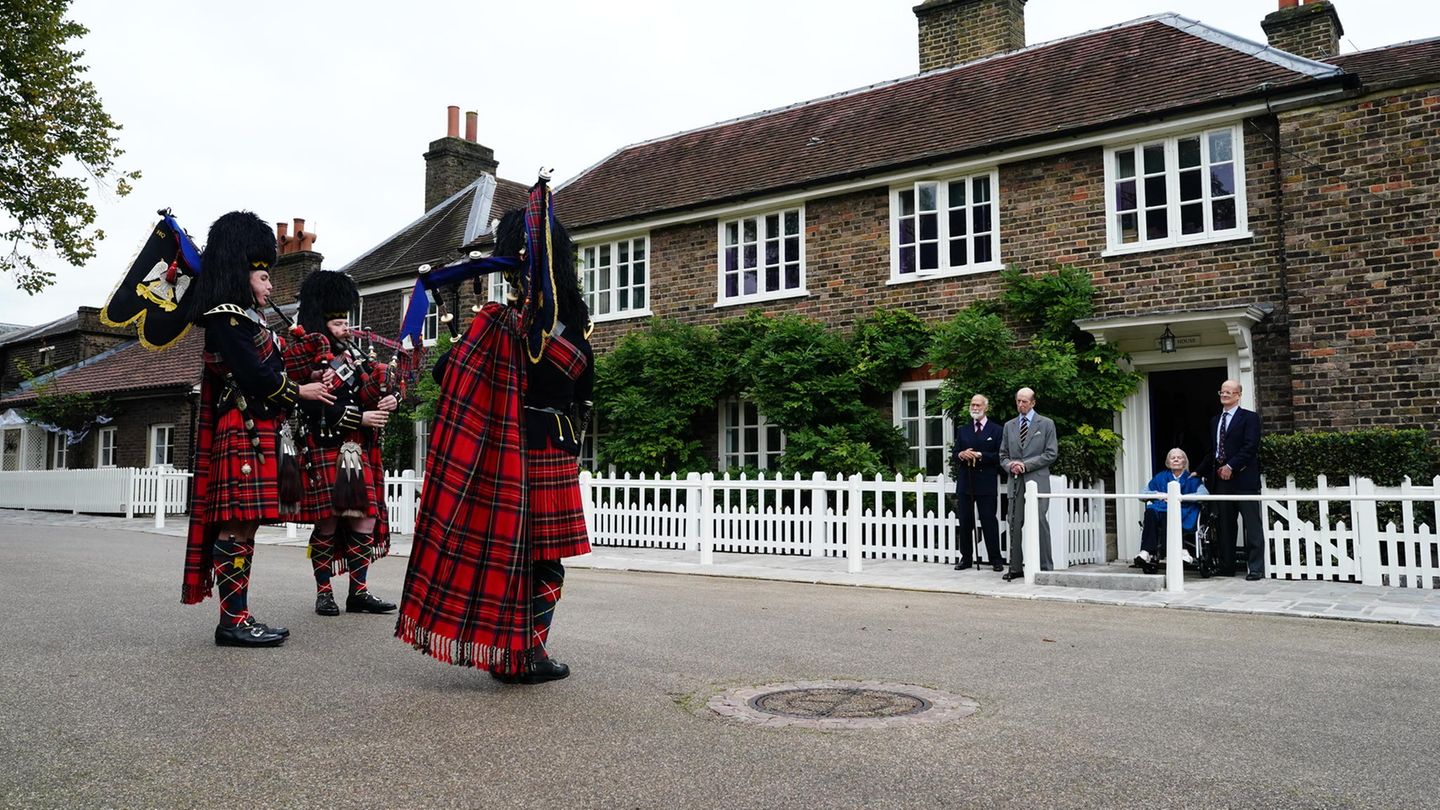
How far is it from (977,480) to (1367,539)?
3462mm

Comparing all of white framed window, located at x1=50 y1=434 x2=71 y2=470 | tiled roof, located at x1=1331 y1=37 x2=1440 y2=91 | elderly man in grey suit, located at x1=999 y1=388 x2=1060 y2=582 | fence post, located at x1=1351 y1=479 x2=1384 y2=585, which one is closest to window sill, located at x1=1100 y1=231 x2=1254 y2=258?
tiled roof, located at x1=1331 y1=37 x2=1440 y2=91

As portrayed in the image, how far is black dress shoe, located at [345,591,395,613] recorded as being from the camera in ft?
21.9

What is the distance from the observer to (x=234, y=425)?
5.46m

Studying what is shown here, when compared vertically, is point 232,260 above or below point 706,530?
above

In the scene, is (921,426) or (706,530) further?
(921,426)

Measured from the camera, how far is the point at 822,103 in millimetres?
19250

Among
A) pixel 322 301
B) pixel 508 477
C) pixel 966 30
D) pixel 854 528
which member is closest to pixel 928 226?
pixel 966 30

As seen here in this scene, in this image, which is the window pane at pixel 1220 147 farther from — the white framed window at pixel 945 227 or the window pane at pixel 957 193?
the window pane at pixel 957 193

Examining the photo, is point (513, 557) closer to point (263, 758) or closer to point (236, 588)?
point (263, 758)

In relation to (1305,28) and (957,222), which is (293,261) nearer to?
(957,222)

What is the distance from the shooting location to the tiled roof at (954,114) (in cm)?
1355

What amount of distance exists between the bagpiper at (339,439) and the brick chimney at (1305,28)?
15.0m

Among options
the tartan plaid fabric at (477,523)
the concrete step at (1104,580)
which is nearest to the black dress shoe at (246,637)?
the tartan plaid fabric at (477,523)

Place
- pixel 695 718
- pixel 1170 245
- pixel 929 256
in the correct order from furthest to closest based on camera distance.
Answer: pixel 929 256
pixel 1170 245
pixel 695 718
